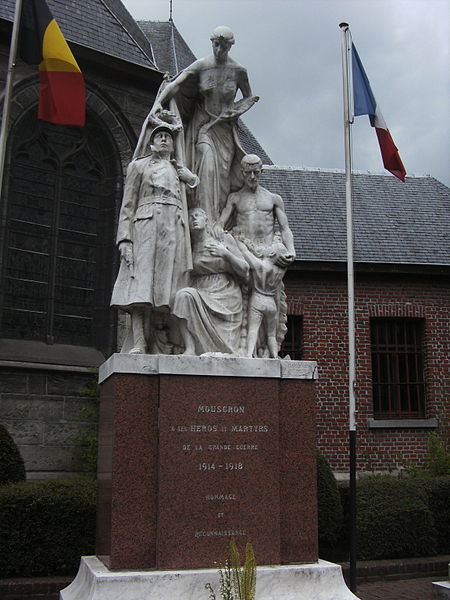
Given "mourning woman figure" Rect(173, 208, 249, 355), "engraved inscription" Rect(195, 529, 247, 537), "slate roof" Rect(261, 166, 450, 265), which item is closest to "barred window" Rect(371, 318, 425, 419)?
"slate roof" Rect(261, 166, 450, 265)

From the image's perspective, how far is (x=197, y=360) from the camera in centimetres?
560

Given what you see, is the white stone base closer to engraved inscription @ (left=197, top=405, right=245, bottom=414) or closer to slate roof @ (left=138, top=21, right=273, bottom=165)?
engraved inscription @ (left=197, top=405, right=245, bottom=414)

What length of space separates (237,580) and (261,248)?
9.95ft

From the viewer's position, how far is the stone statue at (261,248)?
6250mm

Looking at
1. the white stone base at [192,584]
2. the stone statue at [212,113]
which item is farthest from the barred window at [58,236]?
the white stone base at [192,584]

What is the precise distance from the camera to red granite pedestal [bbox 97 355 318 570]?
520cm

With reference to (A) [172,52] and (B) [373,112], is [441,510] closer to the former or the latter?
(B) [373,112]

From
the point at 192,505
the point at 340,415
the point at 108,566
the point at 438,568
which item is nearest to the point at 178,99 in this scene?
the point at 192,505

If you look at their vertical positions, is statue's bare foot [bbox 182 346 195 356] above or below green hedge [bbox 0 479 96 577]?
above

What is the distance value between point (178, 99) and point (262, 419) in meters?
3.26

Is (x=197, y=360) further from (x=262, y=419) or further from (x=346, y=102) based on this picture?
(x=346, y=102)

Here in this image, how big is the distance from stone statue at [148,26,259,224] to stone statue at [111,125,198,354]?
1.57 feet

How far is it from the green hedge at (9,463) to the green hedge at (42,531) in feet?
2.38

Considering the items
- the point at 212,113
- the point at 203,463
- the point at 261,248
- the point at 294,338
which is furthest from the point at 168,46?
the point at 203,463
